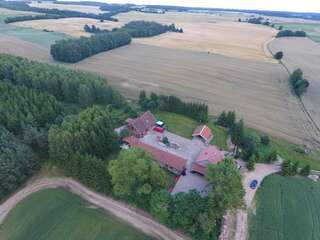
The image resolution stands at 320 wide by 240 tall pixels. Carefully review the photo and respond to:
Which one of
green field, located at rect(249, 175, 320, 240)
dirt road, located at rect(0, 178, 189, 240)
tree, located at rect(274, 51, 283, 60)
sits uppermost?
green field, located at rect(249, 175, 320, 240)

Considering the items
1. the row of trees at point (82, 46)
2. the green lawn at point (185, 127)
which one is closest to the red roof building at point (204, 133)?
the green lawn at point (185, 127)

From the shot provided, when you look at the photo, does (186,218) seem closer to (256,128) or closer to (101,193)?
(101,193)

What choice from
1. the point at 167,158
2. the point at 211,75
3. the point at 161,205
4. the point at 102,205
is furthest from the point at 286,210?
the point at 211,75

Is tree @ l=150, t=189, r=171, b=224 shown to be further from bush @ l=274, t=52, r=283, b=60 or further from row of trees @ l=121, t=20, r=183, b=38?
row of trees @ l=121, t=20, r=183, b=38

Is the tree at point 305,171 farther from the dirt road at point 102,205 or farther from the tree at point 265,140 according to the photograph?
the dirt road at point 102,205

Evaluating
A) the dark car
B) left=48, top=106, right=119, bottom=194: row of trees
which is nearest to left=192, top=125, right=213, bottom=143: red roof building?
the dark car

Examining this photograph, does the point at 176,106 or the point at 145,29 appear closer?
the point at 176,106

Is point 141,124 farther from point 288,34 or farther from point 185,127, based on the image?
point 288,34
